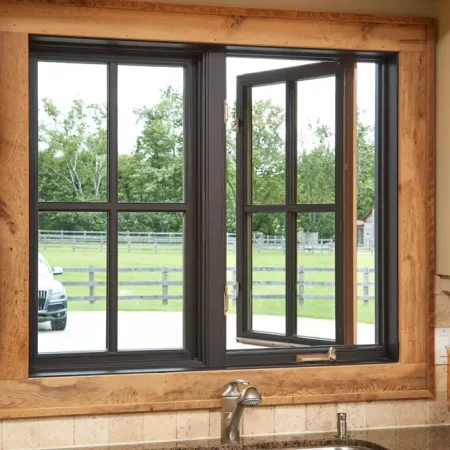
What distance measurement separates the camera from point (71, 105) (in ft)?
10.1

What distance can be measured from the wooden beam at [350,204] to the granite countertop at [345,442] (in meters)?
0.38

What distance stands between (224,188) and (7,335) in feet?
3.01

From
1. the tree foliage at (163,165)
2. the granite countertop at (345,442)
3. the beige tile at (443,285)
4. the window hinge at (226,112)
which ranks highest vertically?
the window hinge at (226,112)

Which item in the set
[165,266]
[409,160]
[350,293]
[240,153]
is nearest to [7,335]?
[165,266]

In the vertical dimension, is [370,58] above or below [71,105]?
above

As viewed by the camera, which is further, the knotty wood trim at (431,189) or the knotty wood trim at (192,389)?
the knotty wood trim at (431,189)

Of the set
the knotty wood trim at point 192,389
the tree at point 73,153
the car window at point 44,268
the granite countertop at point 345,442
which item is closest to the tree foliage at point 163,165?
the tree at point 73,153

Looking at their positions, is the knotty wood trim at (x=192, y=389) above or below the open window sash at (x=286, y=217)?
below

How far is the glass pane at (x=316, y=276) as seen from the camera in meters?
3.26

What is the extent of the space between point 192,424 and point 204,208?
0.77 m

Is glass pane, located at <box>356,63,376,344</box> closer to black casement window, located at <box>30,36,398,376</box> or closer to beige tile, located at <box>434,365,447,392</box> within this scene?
black casement window, located at <box>30,36,398,376</box>

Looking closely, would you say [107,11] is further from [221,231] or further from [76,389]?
[76,389]

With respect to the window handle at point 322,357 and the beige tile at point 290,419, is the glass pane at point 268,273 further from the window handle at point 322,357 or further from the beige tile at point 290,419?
the beige tile at point 290,419

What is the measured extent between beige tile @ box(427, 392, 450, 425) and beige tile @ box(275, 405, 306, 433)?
49 cm
